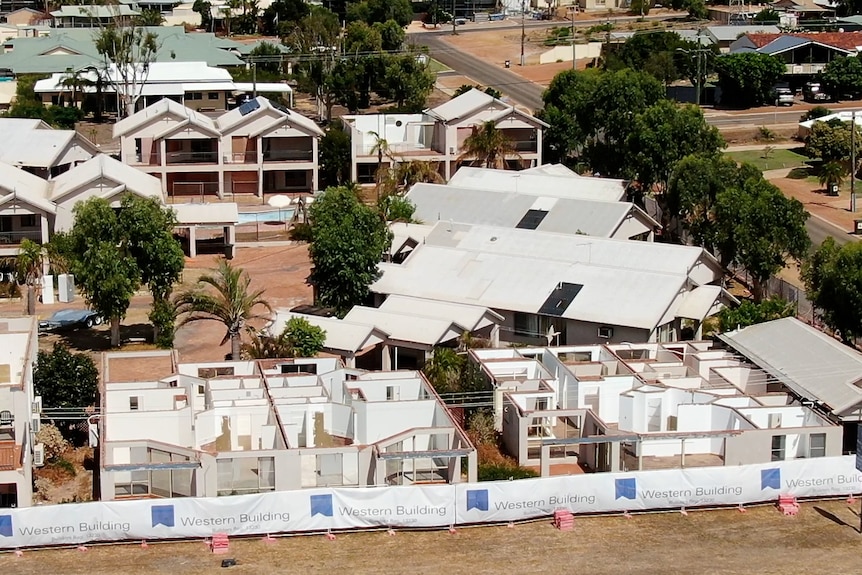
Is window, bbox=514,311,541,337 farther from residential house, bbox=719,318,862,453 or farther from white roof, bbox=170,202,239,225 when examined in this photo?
white roof, bbox=170,202,239,225

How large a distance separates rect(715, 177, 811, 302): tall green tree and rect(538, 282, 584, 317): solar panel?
7684 mm

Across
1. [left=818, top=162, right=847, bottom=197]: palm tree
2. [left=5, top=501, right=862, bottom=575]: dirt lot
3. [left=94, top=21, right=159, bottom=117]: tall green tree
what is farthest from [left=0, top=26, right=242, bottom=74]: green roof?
[left=5, top=501, right=862, bottom=575]: dirt lot

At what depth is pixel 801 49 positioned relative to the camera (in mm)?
114750

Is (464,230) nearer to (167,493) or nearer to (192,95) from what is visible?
(167,493)

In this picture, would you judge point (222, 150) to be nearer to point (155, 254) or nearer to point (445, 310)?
point (155, 254)

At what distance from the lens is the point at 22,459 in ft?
145

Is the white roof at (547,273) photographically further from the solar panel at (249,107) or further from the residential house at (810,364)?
the solar panel at (249,107)

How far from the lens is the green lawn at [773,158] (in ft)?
311

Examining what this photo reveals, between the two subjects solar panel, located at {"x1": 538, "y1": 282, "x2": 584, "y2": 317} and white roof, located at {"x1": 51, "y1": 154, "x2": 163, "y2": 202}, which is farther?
white roof, located at {"x1": 51, "y1": 154, "x2": 163, "y2": 202}

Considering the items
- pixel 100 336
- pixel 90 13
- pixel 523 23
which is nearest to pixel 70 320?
pixel 100 336

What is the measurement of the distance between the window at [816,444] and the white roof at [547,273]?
10593mm

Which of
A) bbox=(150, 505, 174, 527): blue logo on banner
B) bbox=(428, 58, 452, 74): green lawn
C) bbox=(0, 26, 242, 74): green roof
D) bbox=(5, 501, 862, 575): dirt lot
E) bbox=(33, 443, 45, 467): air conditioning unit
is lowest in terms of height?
bbox=(5, 501, 862, 575): dirt lot

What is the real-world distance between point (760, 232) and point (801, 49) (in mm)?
55418

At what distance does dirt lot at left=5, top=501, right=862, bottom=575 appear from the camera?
40781 millimetres
